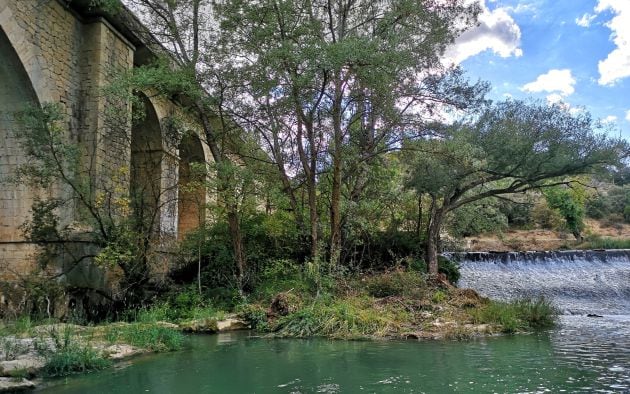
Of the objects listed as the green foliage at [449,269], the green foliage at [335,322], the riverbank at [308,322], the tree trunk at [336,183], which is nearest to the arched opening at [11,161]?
the riverbank at [308,322]

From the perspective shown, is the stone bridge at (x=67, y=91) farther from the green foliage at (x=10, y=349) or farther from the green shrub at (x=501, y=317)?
the green shrub at (x=501, y=317)

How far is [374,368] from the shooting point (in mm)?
6305

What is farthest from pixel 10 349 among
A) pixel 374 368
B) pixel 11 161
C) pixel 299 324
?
pixel 11 161

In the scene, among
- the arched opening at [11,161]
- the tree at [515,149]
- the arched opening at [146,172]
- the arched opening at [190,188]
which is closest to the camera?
the arched opening at [11,161]

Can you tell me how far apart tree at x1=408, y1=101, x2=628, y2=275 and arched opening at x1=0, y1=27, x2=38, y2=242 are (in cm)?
838

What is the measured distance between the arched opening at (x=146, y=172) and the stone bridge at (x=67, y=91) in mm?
74

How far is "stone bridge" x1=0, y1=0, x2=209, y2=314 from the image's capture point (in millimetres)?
9703

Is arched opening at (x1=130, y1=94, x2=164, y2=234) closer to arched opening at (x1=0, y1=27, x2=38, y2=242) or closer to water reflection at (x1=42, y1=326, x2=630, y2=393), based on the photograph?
arched opening at (x1=0, y1=27, x2=38, y2=242)

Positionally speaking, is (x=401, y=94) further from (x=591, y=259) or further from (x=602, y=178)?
(x=591, y=259)

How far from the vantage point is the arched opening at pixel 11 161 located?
9.86m

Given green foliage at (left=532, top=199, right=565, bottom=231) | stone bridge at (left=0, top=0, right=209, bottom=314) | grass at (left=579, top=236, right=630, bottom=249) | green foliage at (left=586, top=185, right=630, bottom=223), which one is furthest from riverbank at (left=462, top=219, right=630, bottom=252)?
stone bridge at (left=0, top=0, right=209, bottom=314)

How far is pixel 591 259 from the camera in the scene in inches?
674

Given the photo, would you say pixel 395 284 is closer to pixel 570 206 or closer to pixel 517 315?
pixel 517 315

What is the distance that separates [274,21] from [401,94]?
136 inches
